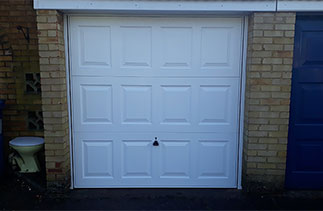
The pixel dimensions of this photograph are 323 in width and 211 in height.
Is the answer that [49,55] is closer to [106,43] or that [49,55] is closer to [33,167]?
[106,43]

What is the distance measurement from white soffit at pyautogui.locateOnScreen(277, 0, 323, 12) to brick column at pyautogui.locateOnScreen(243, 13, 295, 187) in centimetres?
8

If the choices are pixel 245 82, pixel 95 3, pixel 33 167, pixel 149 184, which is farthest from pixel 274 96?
pixel 33 167

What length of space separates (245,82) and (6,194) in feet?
11.4

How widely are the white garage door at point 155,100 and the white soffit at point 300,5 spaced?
533mm

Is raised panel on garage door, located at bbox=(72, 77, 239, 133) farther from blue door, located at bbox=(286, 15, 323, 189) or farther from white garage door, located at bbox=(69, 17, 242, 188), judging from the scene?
blue door, located at bbox=(286, 15, 323, 189)

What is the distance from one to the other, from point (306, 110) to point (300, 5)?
4.26 ft

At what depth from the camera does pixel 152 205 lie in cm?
300

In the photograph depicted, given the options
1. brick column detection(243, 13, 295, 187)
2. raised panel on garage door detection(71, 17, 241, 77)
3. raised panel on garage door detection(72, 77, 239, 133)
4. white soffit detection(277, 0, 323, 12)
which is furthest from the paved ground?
white soffit detection(277, 0, 323, 12)

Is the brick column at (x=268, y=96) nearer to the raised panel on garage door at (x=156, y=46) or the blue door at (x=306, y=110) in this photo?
the blue door at (x=306, y=110)

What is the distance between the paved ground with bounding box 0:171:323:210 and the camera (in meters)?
2.97

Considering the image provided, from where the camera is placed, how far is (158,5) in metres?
2.86

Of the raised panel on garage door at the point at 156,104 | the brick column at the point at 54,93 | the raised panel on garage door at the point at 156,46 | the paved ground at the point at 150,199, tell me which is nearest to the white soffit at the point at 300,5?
the raised panel on garage door at the point at 156,46

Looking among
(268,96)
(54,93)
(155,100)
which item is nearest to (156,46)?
(155,100)

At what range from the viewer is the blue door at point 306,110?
302cm
